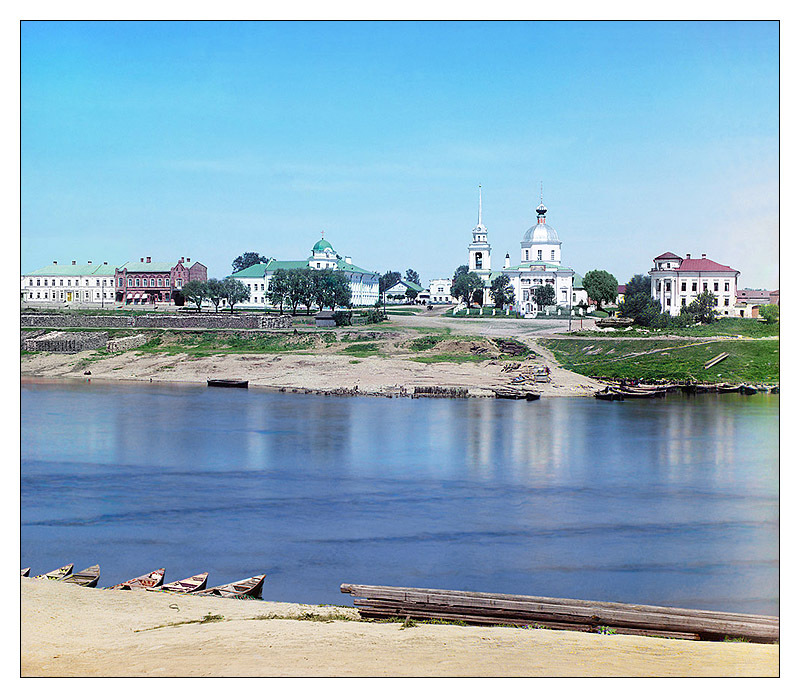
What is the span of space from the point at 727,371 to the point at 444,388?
582 cm

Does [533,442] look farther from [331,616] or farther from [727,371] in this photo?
[331,616]

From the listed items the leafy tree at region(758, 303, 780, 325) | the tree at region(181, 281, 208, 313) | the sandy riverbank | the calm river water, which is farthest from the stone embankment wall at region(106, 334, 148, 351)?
the leafy tree at region(758, 303, 780, 325)

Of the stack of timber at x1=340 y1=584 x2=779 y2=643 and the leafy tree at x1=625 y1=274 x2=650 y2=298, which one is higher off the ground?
the leafy tree at x1=625 y1=274 x2=650 y2=298

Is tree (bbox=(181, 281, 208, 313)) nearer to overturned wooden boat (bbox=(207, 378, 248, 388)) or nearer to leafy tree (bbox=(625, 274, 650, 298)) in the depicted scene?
overturned wooden boat (bbox=(207, 378, 248, 388))

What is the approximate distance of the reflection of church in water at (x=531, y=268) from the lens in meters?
15.4

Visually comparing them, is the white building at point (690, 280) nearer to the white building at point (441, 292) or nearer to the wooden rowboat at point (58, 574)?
the wooden rowboat at point (58, 574)

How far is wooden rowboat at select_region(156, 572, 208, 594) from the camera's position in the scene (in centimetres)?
623

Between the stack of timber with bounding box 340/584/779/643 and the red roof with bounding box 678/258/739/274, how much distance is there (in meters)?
6.23

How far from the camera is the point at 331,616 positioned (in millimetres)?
5383

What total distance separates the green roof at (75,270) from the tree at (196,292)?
361 cm

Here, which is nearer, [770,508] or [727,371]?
[770,508]

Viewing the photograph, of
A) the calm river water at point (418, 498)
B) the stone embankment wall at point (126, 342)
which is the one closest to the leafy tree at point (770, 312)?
the calm river water at point (418, 498)

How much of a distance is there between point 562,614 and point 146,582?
321cm
